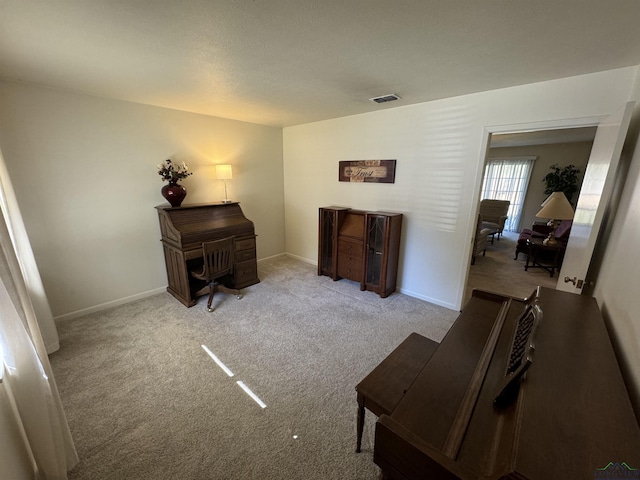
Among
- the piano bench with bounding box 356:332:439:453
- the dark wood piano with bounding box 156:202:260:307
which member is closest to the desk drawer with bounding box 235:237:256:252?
the dark wood piano with bounding box 156:202:260:307

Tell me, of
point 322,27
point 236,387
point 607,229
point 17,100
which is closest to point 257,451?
point 236,387

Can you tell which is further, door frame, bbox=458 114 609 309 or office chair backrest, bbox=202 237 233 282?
office chair backrest, bbox=202 237 233 282

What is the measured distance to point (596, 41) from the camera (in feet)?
5.03

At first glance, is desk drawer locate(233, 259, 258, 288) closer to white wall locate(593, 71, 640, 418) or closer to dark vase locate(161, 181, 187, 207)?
dark vase locate(161, 181, 187, 207)

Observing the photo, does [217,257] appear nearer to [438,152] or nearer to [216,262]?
[216,262]

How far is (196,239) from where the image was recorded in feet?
10.1

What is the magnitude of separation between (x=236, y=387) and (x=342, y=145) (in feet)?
11.0

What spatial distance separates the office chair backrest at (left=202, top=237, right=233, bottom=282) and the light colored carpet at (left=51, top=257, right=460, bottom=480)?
0.43 m

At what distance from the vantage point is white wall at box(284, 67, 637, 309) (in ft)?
7.10

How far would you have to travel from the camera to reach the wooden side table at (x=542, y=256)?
4.11 m

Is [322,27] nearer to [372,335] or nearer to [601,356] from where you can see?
[601,356]

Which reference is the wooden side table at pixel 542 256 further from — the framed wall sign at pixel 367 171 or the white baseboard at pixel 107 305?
the white baseboard at pixel 107 305

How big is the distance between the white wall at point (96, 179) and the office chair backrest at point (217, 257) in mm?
965

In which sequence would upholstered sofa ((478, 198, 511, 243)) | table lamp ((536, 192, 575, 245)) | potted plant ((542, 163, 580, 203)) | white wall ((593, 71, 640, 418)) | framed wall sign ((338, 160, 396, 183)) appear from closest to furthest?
white wall ((593, 71, 640, 418))
table lamp ((536, 192, 575, 245))
framed wall sign ((338, 160, 396, 183))
potted plant ((542, 163, 580, 203))
upholstered sofa ((478, 198, 511, 243))
